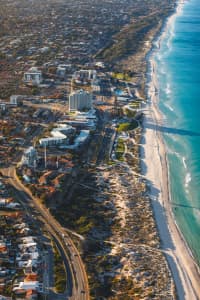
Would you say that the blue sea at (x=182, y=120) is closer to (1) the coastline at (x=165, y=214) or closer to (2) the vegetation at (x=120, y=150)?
(1) the coastline at (x=165, y=214)

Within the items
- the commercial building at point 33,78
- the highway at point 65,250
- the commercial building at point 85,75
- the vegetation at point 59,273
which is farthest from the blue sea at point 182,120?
the commercial building at point 33,78

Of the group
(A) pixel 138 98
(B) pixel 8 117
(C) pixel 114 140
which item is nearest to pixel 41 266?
(C) pixel 114 140

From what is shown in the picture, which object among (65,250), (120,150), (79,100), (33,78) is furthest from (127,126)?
(65,250)

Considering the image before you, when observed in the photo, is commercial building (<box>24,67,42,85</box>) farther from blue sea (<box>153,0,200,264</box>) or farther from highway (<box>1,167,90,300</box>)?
highway (<box>1,167,90,300</box>)

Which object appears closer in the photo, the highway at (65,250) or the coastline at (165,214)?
the highway at (65,250)

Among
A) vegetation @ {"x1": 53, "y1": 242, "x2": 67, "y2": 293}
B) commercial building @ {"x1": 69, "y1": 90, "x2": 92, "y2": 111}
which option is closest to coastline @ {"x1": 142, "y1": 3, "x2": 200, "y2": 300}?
vegetation @ {"x1": 53, "y1": 242, "x2": 67, "y2": 293}

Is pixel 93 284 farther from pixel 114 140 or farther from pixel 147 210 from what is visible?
pixel 114 140
